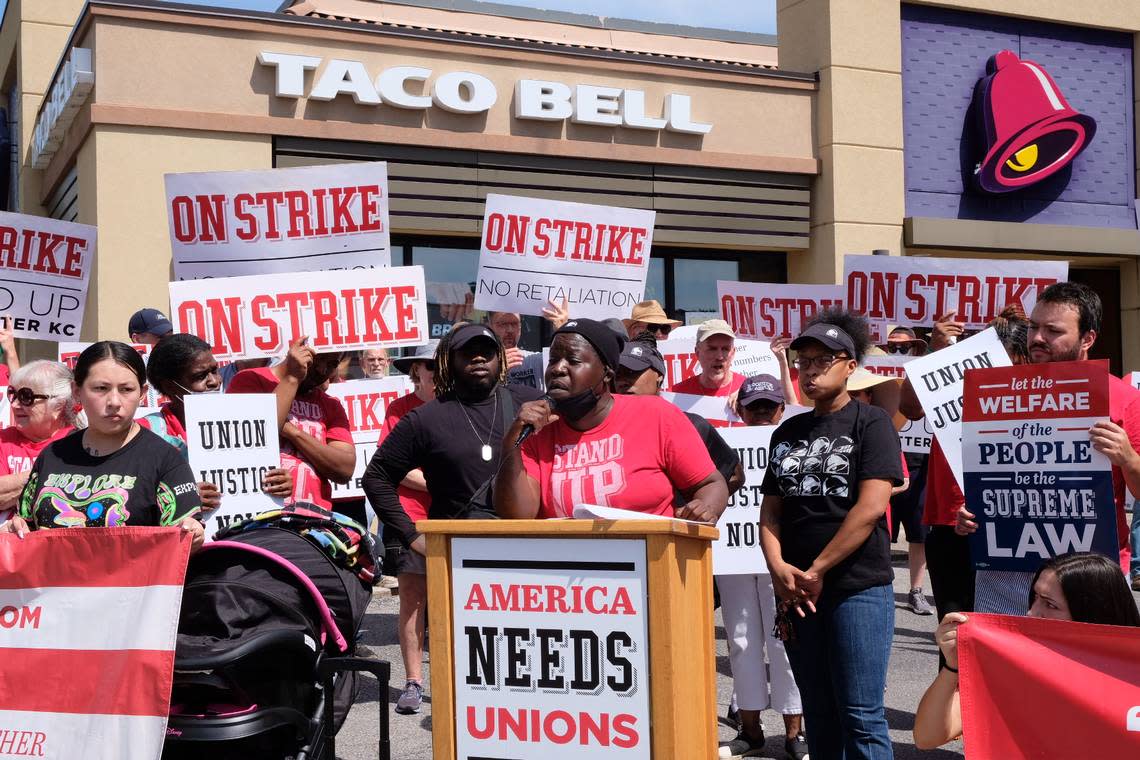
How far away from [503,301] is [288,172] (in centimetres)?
163

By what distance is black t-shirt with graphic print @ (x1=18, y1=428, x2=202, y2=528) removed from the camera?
14.2 ft

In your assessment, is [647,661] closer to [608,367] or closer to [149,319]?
[608,367]

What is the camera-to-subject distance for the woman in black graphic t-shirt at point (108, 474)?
4.34 meters

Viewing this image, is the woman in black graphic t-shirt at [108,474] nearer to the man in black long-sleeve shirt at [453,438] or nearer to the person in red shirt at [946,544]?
the man in black long-sleeve shirt at [453,438]

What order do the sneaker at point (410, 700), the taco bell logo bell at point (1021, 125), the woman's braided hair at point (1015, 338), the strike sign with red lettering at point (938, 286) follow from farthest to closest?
the taco bell logo bell at point (1021, 125), the strike sign with red lettering at point (938, 286), the sneaker at point (410, 700), the woman's braided hair at point (1015, 338)

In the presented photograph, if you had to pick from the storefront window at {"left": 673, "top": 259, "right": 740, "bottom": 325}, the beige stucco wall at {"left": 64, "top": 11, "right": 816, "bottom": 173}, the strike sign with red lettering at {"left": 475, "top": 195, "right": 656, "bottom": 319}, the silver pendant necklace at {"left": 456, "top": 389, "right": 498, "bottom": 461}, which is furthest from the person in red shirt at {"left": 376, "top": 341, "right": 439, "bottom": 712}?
the storefront window at {"left": 673, "top": 259, "right": 740, "bottom": 325}

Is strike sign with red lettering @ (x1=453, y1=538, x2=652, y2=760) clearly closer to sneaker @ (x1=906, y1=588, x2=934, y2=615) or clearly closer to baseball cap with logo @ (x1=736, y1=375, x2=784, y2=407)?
baseball cap with logo @ (x1=736, y1=375, x2=784, y2=407)

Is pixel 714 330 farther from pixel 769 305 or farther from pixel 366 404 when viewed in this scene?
pixel 366 404

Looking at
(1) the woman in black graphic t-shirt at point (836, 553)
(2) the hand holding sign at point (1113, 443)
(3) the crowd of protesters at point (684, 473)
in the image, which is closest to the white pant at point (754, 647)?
(3) the crowd of protesters at point (684, 473)

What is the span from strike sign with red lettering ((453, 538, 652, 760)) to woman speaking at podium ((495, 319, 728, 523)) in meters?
0.48

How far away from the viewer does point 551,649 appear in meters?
3.57

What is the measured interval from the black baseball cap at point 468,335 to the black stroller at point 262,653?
1715mm

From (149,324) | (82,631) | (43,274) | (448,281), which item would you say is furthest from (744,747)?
(448,281)

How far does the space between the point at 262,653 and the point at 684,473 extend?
150cm
